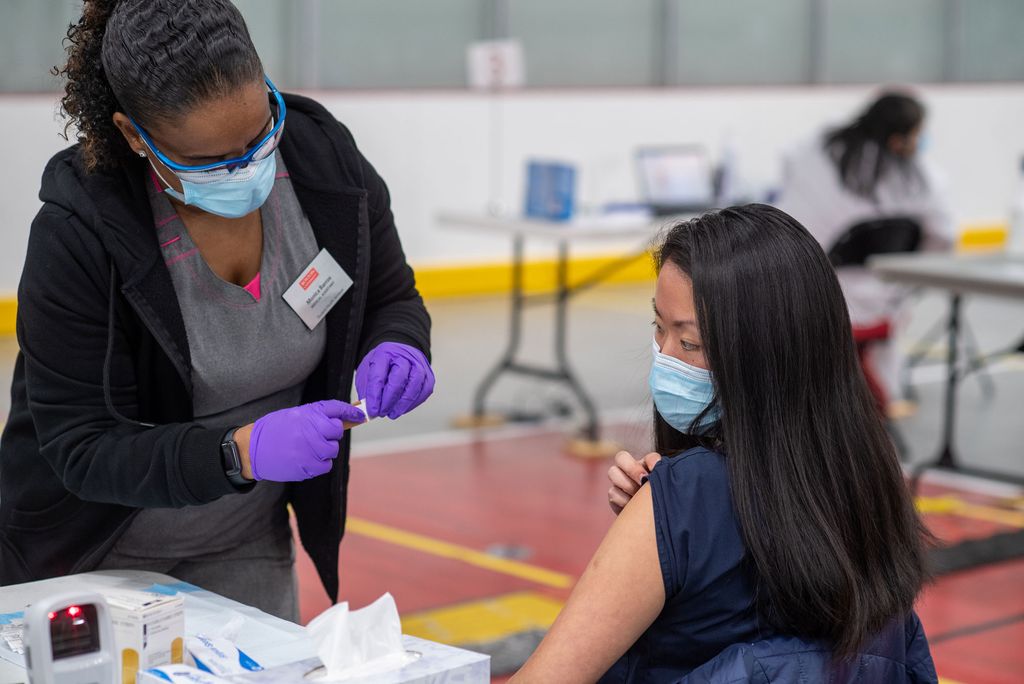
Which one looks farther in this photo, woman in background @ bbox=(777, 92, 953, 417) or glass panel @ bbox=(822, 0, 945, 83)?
glass panel @ bbox=(822, 0, 945, 83)

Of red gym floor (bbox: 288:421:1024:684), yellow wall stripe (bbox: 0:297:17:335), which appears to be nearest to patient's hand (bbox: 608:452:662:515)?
red gym floor (bbox: 288:421:1024:684)

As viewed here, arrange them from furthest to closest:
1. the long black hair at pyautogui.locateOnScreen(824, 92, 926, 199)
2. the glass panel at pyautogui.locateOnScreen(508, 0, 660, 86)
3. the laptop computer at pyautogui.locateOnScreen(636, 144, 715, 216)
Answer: the glass panel at pyautogui.locateOnScreen(508, 0, 660, 86), the laptop computer at pyautogui.locateOnScreen(636, 144, 715, 216), the long black hair at pyautogui.locateOnScreen(824, 92, 926, 199)

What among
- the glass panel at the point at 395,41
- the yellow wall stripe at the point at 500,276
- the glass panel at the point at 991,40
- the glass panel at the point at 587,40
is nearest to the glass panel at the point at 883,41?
the glass panel at the point at 991,40

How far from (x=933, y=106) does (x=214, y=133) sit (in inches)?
407

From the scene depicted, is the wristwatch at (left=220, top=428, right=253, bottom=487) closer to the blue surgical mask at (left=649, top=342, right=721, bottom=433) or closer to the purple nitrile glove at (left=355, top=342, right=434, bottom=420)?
the purple nitrile glove at (left=355, top=342, right=434, bottom=420)

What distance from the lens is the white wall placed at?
23.3ft

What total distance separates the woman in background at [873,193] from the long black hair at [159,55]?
12.9 ft

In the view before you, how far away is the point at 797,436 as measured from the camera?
1.53 m

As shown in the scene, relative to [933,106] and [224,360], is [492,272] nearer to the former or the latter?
[933,106]

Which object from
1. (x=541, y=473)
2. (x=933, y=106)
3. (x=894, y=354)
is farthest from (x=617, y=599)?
(x=933, y=106)

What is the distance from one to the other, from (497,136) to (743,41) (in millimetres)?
2428

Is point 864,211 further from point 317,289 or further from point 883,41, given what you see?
point 883,41

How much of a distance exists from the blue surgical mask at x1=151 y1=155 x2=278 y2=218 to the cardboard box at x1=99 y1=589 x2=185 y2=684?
20.7 inches

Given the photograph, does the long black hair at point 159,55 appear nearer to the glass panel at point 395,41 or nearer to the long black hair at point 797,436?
the long black hair at point 797,436
